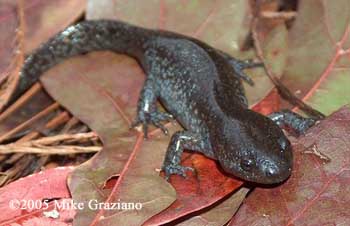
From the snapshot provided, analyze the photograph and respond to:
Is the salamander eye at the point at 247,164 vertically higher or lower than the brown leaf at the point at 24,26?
lower

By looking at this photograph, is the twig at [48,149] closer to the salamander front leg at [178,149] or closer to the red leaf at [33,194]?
the red leaf at [33,194]

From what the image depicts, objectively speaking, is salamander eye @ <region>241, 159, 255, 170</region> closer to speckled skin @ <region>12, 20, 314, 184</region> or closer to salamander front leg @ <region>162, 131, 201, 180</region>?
speckled skin @ <region>12, 20, 314, 184</region>

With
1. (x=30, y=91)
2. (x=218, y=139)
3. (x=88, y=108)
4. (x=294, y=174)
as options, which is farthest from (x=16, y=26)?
(x=294, y=174)

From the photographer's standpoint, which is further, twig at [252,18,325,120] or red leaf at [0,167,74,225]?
twig at [252,18,325,120]

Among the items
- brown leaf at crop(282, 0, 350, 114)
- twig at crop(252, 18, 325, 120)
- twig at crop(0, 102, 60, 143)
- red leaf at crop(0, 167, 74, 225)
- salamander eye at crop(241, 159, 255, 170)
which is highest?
brown leaf at crop(282, 0, 350, 114)

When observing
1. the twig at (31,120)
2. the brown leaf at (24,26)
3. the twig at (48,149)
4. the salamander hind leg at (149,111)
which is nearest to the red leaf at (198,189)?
the salamander hind leg at (149,111)

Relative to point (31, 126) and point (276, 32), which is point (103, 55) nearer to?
point (31, 126)

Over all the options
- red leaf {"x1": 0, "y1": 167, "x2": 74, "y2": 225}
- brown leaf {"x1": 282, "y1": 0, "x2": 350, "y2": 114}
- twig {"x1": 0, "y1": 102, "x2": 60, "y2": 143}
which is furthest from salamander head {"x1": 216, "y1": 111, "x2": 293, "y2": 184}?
twig {"x1": 0, "y1": 102, "x2": 60, "y2": 143}
